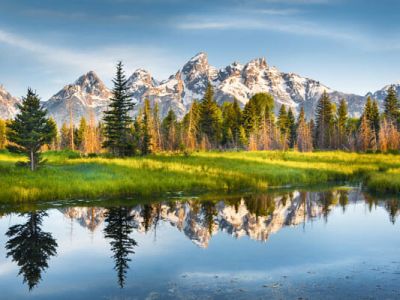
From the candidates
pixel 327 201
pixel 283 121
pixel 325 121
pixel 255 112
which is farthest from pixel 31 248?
pixel 283 121

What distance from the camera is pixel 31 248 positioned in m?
13.2

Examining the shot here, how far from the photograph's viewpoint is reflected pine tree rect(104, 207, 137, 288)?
1134 cm

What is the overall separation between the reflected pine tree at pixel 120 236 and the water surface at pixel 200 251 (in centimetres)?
4

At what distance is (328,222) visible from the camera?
17.2 meters

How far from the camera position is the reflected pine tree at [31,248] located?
11031 millimetres

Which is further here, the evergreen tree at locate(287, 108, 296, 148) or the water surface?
the evergreen tree at locate(287, 108, 296, 148)

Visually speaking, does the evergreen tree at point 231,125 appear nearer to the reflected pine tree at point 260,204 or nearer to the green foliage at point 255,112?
the green foliage at point 255,112

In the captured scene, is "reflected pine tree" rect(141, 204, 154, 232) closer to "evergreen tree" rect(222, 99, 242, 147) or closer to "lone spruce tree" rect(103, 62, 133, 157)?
"lone spruce tree" rect(103, 62, 133, 157)

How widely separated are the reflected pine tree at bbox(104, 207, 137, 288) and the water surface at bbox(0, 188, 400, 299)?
0.04 meters

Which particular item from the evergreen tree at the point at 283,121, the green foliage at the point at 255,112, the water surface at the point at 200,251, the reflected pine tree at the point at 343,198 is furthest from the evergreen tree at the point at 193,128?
the water surface at the point at 200,251

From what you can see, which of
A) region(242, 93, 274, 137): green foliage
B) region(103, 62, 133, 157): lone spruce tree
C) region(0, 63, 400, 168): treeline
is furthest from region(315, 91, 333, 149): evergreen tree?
region(103, 62, 133, 157): lone spruce tree

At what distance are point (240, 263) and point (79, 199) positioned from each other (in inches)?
498

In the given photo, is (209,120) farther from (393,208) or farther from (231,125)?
(393,208)

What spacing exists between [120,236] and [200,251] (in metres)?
3.41
